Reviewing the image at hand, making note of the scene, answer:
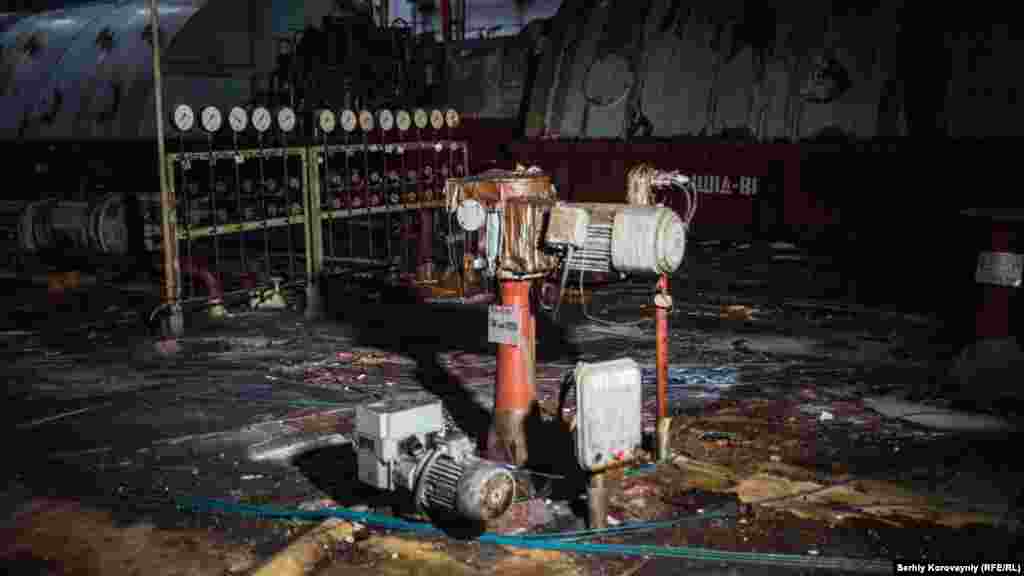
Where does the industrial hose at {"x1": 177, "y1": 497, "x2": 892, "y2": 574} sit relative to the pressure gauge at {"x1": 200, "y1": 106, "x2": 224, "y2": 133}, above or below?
below

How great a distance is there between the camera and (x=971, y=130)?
12406 mm

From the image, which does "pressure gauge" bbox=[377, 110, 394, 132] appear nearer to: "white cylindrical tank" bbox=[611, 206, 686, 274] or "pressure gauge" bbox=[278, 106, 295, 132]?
"pressure gauge" bbox=[278, 106, 295, 132]

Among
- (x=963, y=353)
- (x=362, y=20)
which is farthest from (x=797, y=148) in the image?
(x=362, y=20)

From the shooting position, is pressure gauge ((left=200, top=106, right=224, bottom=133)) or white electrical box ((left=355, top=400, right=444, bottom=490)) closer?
white electrical box ((left=355, top=400, right=444, bottom=490))

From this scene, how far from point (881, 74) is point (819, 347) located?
A: 6.24 m

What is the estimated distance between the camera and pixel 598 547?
4.50m

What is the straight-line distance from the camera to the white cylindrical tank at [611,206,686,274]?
5.12m

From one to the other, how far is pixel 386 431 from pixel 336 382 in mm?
3177

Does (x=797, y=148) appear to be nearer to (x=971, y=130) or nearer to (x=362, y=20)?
(x=971, y=130)

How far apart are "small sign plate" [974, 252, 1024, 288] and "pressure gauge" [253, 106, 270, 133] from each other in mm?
7442

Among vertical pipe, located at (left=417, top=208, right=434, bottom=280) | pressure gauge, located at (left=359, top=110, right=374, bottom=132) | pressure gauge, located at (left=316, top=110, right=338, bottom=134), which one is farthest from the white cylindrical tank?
pressure gauge, located at (left=359, top=110, right=374, bottom=132)

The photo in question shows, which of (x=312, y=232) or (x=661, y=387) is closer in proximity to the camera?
(x=661, y=387)

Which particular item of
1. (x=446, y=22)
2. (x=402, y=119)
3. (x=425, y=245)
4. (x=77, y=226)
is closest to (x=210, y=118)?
(x=402, y=119)

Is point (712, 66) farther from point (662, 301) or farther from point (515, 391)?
point (515, 391)
